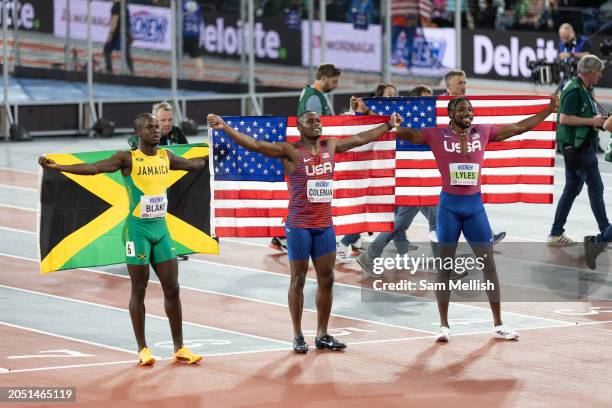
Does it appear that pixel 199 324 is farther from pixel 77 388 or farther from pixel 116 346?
pixel 77 388

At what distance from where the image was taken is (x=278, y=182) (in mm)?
14633

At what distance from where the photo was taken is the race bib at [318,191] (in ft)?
39.1

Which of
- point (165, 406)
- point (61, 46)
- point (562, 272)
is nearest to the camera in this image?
point (165, 406)

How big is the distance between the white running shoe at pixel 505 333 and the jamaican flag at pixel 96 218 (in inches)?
147

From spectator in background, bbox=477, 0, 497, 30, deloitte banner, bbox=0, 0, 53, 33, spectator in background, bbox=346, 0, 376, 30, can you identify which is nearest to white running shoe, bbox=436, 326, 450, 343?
deloitte banner, bbox=0, 0, 53, 33

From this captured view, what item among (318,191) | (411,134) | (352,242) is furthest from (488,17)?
(318,191)

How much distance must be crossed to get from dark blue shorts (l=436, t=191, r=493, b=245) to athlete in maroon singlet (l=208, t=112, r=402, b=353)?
1106 millimetres

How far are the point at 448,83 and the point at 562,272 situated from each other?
8.25 ft

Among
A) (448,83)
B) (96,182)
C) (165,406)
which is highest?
(448,83)

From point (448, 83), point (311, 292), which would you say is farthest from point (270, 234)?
point (448, 83)

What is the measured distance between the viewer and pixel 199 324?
13125mm

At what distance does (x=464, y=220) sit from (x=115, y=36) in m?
16.7

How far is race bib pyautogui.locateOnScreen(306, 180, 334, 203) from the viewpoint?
11.9m

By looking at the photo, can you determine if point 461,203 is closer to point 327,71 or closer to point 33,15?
point 327,71
